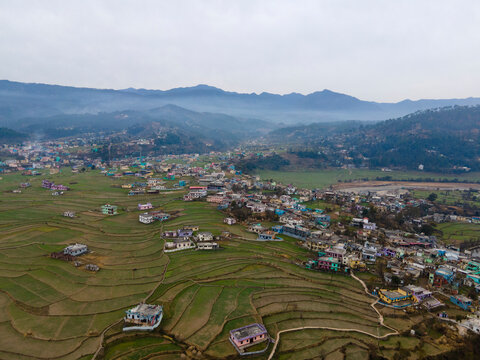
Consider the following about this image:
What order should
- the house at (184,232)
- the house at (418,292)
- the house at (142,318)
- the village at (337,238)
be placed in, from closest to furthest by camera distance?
the house at (142,318), the village at (337,238), the house at (418,292), the house at (184,232)

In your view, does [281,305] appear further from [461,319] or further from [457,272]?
[457,272]

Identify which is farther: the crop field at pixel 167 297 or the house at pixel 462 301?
the house at pixel 462 301

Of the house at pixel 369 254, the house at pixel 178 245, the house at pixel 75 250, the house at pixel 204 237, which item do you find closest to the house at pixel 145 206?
the house at pixel 178 245

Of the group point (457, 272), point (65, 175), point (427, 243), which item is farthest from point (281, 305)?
point (65, 175)

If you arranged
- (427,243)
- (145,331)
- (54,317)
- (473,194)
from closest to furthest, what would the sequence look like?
(145,331)
(54,317)
(427,243)
(473,194)

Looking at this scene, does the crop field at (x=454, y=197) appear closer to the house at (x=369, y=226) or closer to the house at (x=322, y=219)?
the house at (x=369, y=226)

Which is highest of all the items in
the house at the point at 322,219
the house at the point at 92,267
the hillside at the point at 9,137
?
the hillside at the point at 9,137
